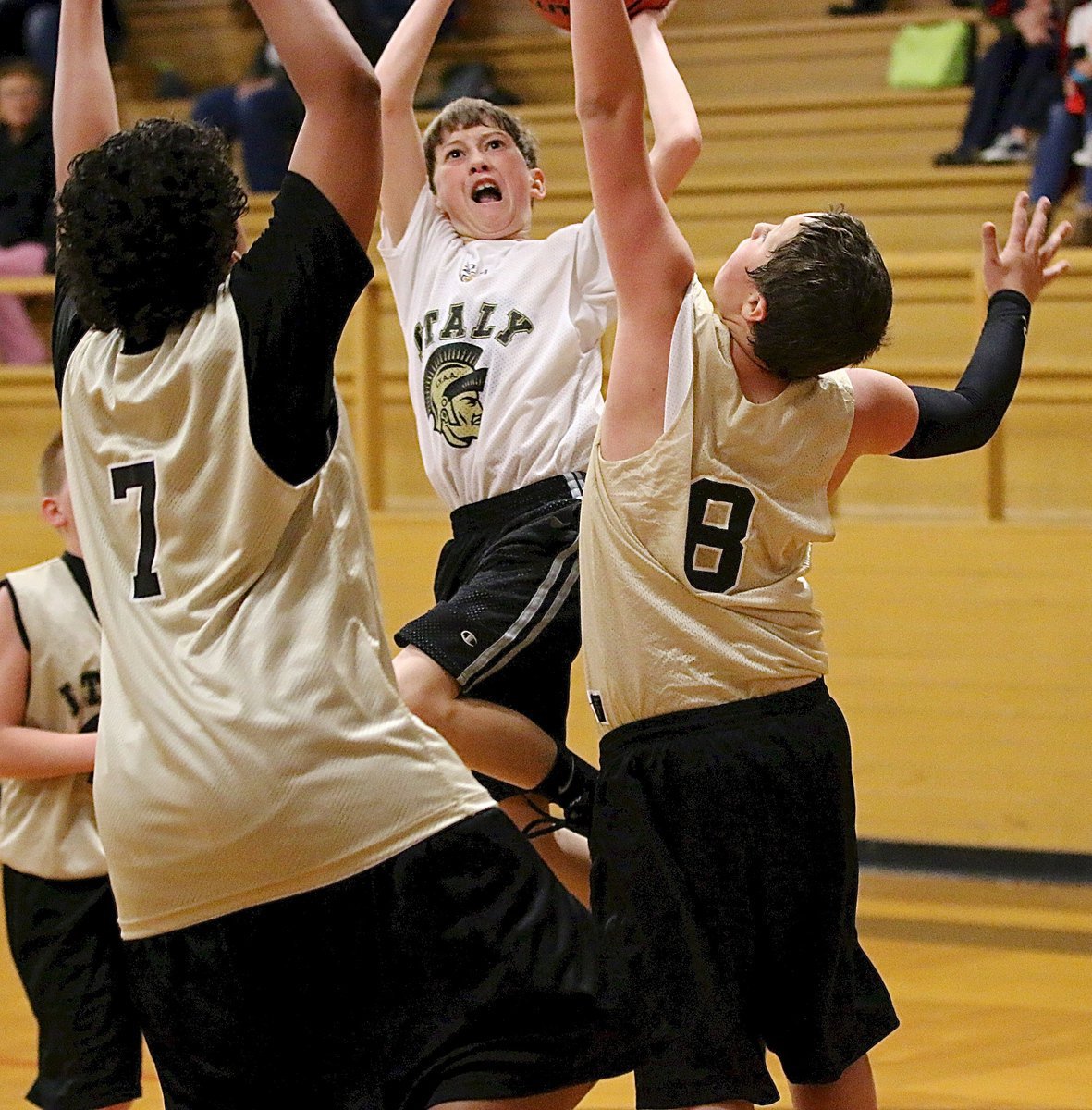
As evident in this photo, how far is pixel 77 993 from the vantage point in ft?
9.68

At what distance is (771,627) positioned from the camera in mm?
2367

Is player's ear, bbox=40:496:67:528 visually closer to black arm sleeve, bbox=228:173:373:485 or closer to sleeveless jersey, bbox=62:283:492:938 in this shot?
sleeveless jersey, bbox=62:283:492:938

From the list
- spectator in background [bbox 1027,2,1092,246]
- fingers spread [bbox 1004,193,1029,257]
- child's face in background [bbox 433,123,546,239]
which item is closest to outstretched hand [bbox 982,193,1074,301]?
fingers spread [bbox 1004,193,1029,257]

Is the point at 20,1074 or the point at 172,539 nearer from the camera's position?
the point at 172,539

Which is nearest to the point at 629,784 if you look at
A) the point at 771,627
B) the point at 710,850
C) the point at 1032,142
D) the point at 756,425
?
the point at 710,850

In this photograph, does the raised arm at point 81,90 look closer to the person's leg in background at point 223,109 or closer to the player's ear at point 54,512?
the player's ear at point 54,512

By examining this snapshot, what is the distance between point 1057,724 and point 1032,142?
2967 millimetres

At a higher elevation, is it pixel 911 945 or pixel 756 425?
pixel 756 425

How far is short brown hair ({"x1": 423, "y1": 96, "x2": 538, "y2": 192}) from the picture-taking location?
351cm

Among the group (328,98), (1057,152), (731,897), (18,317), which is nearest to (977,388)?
(731,897)

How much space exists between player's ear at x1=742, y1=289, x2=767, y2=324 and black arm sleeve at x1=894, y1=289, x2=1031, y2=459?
1.18 ft

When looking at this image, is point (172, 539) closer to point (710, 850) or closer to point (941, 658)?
point (710, 850)

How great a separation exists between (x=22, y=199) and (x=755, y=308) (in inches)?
262

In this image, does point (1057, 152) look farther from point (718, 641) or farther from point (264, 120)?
point (718, 641)
